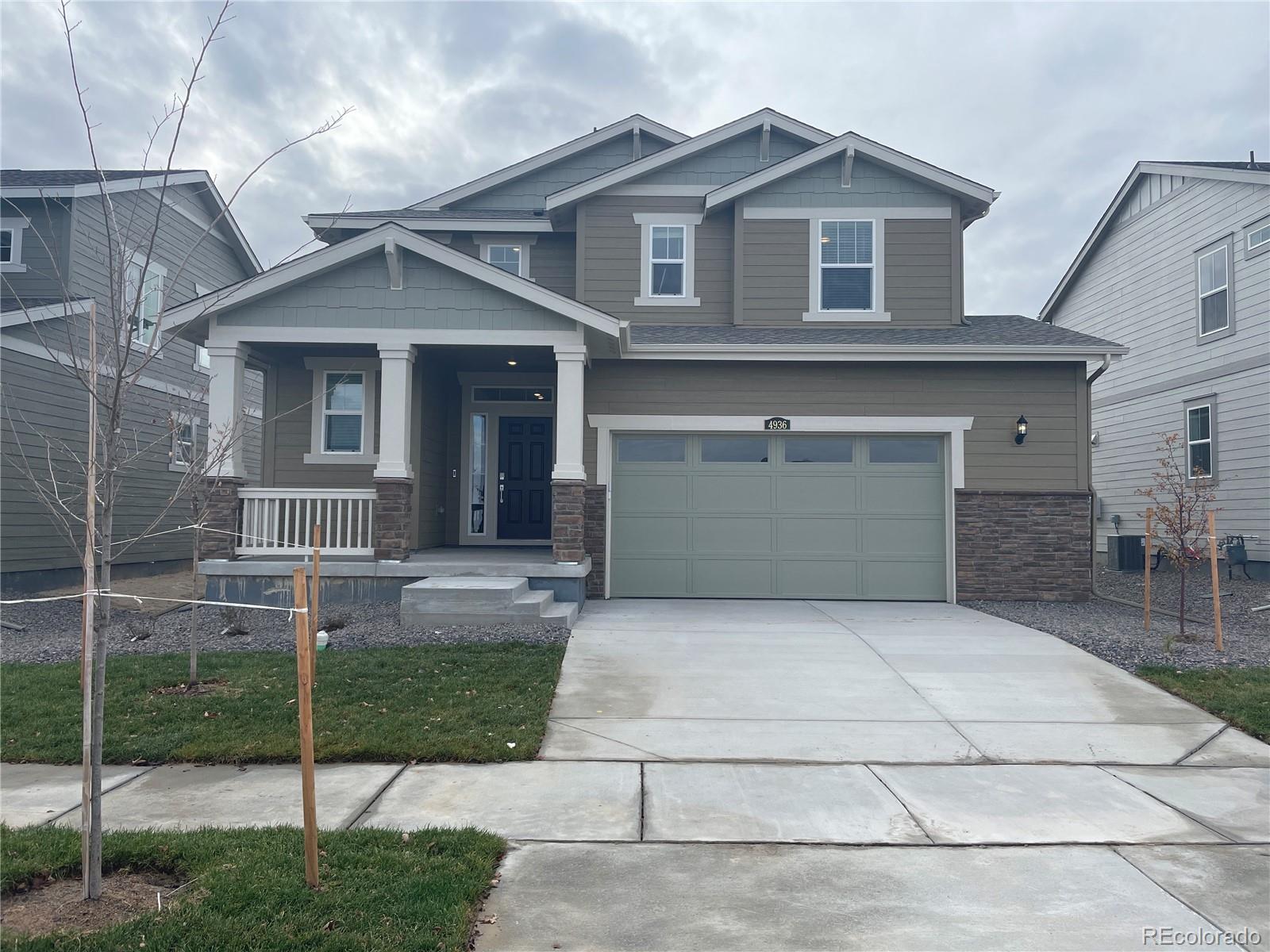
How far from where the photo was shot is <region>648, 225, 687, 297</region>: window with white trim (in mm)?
12906

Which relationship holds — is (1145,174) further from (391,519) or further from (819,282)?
(391,519)

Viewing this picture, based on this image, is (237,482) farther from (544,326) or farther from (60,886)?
(60,886)

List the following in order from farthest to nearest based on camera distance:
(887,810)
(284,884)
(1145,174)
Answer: (1145,174) → (887,810) → (284,884)

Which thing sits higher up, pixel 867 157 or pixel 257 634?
pixel 867 157

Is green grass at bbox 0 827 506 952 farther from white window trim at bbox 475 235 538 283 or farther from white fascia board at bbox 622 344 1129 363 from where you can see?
white window trim at bbox 475 235 538 283

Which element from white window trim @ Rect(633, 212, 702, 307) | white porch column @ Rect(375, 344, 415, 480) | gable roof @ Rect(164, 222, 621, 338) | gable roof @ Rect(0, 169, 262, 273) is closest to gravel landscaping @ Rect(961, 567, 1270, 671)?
white window trim @ Rect(633, 212, 702, 307)

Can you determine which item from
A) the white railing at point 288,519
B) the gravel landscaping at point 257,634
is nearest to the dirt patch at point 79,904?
the gravel landscaping at point 257,634

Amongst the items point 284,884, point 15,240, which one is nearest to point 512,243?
point 15,240

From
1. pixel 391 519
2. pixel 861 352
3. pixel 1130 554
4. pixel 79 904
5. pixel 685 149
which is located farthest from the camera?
pixel 1130 554

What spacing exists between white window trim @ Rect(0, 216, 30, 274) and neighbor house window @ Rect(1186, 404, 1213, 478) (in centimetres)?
2011

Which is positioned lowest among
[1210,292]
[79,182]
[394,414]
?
[394,414]

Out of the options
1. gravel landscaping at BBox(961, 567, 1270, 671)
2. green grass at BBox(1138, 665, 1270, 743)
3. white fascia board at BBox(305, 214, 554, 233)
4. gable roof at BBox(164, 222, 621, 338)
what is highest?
white fascia board at BBox(305, 214, 554, 233)

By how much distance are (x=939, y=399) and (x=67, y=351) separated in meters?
11.6

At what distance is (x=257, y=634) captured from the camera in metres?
8.73
